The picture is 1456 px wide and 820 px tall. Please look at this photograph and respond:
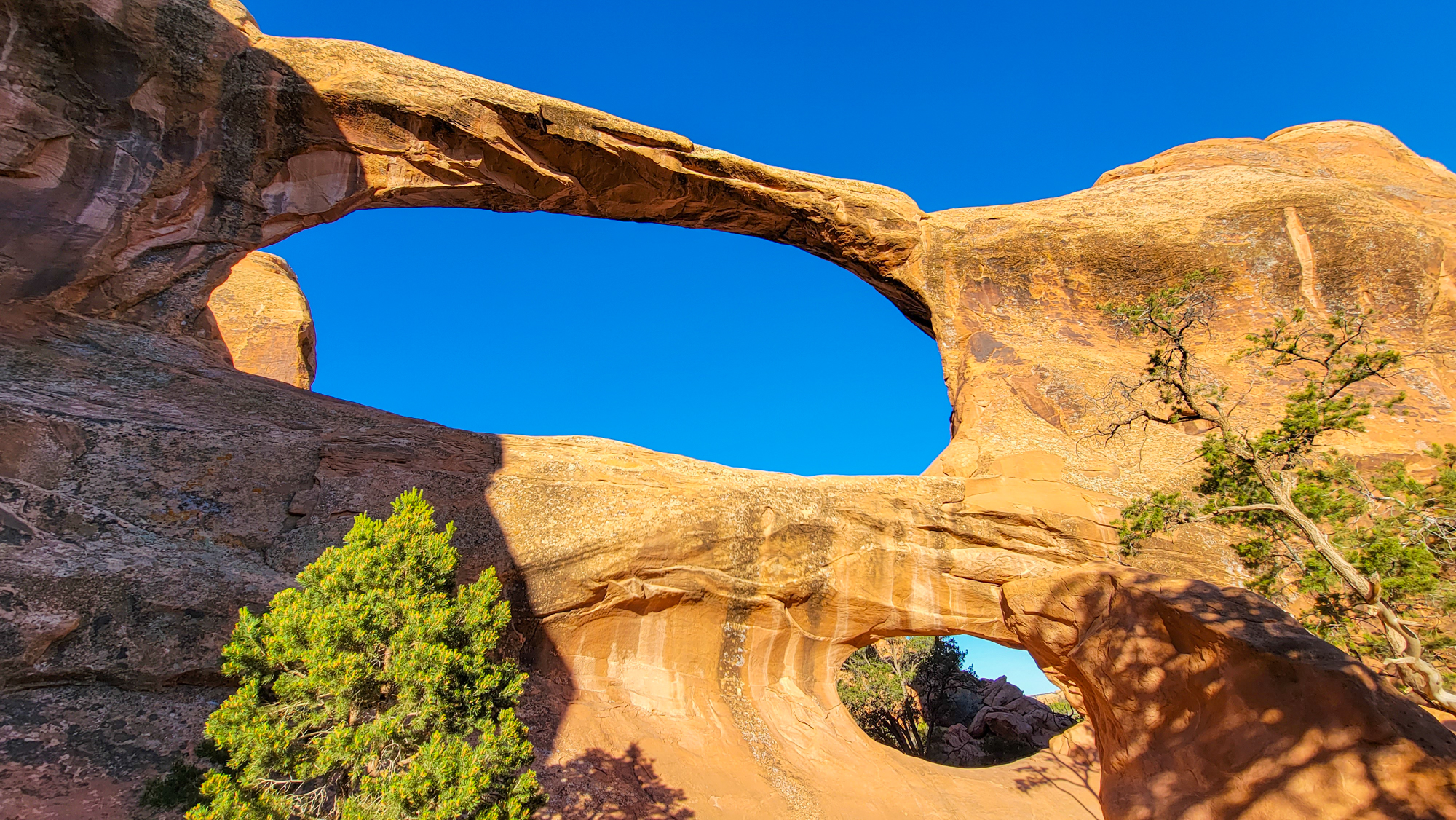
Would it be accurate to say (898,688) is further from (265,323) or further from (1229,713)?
(265,323)

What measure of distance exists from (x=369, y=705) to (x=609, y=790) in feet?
14.1

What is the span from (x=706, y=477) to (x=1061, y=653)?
7260 mm

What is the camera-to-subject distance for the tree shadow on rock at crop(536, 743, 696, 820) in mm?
9789

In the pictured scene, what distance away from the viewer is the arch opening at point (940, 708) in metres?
25.8

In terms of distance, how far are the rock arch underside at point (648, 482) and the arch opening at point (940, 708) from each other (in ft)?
29.8

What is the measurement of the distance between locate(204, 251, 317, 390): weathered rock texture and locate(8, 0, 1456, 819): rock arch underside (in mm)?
8932

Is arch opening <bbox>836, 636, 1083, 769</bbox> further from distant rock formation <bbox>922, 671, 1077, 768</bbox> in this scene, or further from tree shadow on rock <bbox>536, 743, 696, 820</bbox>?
tree shadow on rock <bbox>536, 743, 696, 820</bbox>

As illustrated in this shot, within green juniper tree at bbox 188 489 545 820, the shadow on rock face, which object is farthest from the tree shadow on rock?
the shadow on rock face

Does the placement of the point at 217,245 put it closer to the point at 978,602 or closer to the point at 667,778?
the point at 667,778

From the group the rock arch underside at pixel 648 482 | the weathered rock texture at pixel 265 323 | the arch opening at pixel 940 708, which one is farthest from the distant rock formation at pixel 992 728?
the weathered rock texture at pixel 265 323

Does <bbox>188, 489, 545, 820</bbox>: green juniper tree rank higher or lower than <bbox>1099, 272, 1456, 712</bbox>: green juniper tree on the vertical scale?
lower

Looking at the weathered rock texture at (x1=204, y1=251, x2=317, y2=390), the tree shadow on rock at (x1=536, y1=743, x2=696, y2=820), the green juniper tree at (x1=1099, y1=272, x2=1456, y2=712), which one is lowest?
the tree shadow on rock at (x1=536, y1=743, x2=696, y2=820)

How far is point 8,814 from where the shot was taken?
6.54m

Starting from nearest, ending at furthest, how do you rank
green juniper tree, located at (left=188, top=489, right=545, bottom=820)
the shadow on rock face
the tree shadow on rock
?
green juniper tree, located at (left=188, top=489, right=545, bottom=820)
the shadow on rock face
the tree shadow on rock
